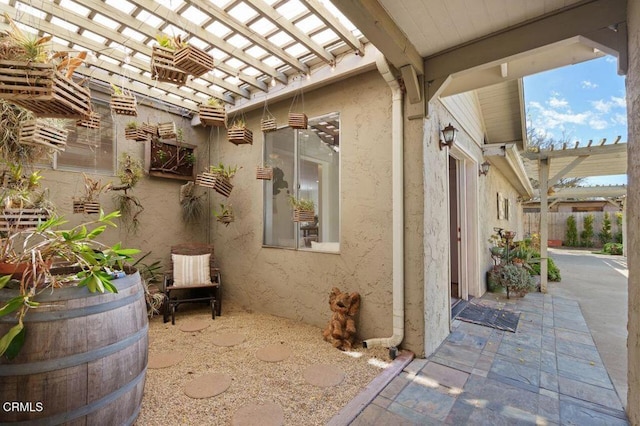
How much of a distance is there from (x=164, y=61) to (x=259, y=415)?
2489mm

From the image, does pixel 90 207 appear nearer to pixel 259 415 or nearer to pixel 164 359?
pixel 164 359

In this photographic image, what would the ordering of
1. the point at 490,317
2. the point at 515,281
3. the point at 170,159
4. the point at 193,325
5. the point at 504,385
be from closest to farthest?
the point at 504,385 < the point at 193,325 < the point at 490,317 < the point at 170,159 < the point at 515,281

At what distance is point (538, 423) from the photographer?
181 centimetres

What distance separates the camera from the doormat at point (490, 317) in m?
3.50

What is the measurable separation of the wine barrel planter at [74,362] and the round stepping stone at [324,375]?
1235mm

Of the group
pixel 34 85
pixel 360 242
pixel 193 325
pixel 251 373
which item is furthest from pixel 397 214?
pixel 193 325

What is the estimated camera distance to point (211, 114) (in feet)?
9.39

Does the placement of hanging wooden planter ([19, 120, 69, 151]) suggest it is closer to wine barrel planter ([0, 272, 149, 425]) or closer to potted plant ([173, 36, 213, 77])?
potted plant ([173, 36, 213, 77])

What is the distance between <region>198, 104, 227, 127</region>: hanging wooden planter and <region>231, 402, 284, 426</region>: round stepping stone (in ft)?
8.23

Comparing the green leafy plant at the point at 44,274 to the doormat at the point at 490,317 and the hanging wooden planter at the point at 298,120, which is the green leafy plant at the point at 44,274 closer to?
the hanging wooden planter at the point at 298,120

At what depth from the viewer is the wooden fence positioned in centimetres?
1262

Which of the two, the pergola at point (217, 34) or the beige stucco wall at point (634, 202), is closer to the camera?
the beige stucco wall at point (634, 202)

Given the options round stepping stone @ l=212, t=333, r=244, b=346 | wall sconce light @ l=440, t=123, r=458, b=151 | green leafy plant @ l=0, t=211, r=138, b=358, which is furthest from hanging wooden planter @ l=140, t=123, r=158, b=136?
wall sconce light @ l=440, t=123, r=458, b=151

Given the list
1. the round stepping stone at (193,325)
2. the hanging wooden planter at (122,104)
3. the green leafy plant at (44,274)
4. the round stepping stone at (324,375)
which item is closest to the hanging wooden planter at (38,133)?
the hanging wooden planter at (122,104)
